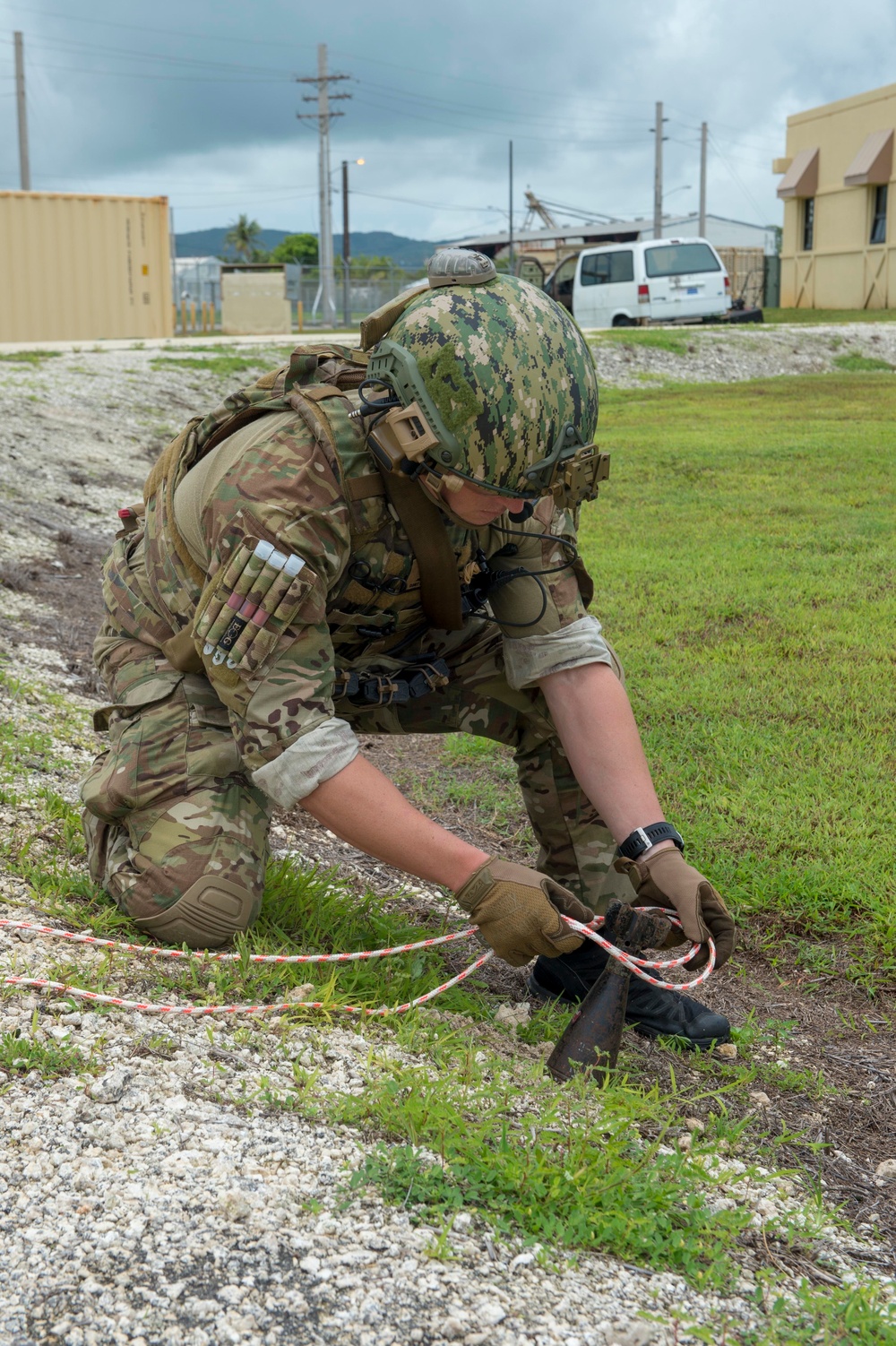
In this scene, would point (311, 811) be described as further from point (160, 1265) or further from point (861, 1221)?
point (861, 1221)

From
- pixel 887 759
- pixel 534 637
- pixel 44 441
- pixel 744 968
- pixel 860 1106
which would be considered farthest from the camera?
pixel 44 441

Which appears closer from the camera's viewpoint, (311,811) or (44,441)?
(311,811)

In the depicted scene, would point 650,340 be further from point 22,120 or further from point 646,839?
point 22,120

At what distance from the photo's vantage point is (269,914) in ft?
9.79

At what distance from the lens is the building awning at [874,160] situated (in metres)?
28.5

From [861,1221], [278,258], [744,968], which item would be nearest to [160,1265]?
[861,1221]

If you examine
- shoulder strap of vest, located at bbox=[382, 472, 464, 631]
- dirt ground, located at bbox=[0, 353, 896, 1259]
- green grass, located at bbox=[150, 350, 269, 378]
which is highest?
green grass, located at bbox=[150, 350, 269, 378]

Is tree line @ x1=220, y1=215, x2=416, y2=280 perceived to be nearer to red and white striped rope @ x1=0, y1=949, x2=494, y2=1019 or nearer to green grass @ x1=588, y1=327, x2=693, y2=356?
green grass @ x1=588, y1=327, x2=693, y2=356

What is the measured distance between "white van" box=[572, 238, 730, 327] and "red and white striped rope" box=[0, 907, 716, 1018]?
67.7 ft

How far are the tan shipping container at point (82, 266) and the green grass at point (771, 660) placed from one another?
577 inches

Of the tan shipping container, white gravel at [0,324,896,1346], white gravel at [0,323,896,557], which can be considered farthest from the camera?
the tan shipping container

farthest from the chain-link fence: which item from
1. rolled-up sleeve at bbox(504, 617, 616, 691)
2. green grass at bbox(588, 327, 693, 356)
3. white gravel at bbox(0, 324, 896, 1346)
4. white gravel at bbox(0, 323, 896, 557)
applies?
white gravel at bbox(0, 324, 896, 1346)

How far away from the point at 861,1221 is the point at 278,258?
281ft

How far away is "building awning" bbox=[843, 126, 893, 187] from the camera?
93.7 feet
